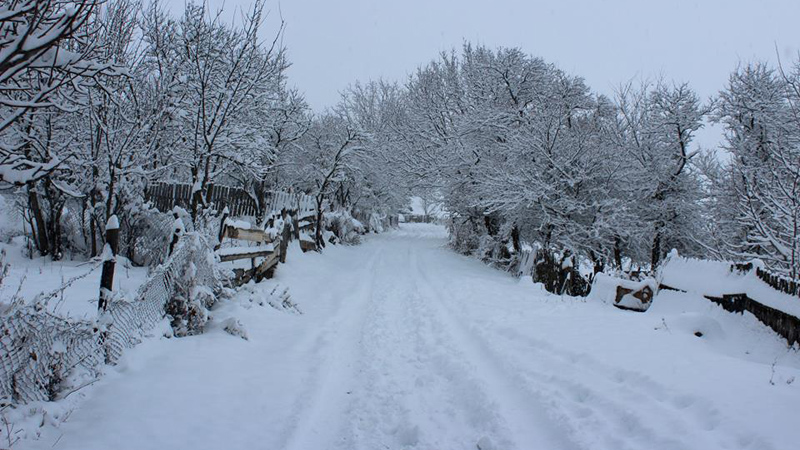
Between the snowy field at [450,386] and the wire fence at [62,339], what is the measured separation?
0.25 metres

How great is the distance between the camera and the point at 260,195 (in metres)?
19.4

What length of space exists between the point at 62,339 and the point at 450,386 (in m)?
3.62

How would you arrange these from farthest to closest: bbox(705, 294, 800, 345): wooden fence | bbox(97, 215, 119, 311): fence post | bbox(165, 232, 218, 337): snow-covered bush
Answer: bbox(705, 294, 800, 345): wooden fence, bbox(165, 232, 218, 337): snow-covered bush, bbox(97, 215, 119, 311): fence post

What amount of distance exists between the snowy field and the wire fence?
0.25 meters

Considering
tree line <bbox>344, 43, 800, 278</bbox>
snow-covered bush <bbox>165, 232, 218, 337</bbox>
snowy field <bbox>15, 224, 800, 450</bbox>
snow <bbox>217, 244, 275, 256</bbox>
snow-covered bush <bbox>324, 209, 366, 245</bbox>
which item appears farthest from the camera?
snow-covered bush <bbox>324, 209, 366, 245</bbox>

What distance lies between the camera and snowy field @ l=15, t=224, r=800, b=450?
10.6 ft

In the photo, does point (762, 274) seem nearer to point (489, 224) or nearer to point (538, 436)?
point (538, 436)

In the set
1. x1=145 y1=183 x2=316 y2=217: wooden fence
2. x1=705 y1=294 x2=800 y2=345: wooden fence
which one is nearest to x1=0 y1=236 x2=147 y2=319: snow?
x1=145 y1=183 x2=316 y2=217: wooden fence

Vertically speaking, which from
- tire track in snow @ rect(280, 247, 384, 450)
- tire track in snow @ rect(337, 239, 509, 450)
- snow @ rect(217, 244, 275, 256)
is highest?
snow @ rect(217, 244, 275, 256)

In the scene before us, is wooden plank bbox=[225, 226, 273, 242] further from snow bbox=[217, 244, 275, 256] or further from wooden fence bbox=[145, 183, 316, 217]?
wooden fence bbox=[145, 183, 316, 217]

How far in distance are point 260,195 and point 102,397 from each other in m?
16.7

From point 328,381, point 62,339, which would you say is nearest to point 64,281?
point 62,339

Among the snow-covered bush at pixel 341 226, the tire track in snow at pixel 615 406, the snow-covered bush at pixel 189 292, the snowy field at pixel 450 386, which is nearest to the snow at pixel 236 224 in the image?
the snowy field at pixel 450 386

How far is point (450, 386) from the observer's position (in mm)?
4551
